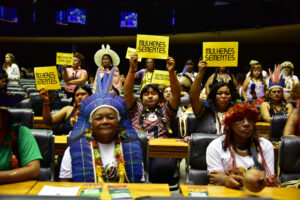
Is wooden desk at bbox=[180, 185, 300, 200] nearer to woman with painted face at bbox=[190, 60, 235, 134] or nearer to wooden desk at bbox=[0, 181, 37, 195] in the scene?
wooden desk at bbox=[0, 181, 37, 195]

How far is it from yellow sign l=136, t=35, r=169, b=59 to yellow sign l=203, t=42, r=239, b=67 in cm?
51

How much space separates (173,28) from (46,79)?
854 cm

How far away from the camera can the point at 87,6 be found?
45.7 feet

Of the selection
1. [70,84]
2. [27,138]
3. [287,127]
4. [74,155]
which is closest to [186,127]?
[287,127]

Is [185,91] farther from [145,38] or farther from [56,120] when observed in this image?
[56,120]

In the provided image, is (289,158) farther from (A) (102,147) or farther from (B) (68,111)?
(B) (68,111)

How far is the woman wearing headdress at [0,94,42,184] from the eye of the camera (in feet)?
6.59

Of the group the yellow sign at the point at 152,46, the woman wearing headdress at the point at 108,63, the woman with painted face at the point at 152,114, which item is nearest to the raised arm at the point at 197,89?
the woman with painted face at the point at 152,114

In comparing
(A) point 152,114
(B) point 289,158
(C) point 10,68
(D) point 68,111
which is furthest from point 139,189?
(C) point 10,68

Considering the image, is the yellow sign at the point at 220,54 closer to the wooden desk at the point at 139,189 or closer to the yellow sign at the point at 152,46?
the yellow sign at the point at 152,46

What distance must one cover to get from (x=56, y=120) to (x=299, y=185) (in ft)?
8.42

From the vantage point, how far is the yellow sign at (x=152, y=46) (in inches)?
153

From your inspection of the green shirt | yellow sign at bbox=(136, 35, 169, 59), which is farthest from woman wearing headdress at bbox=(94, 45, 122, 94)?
the green shirt

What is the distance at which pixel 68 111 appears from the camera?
3.79 meters
